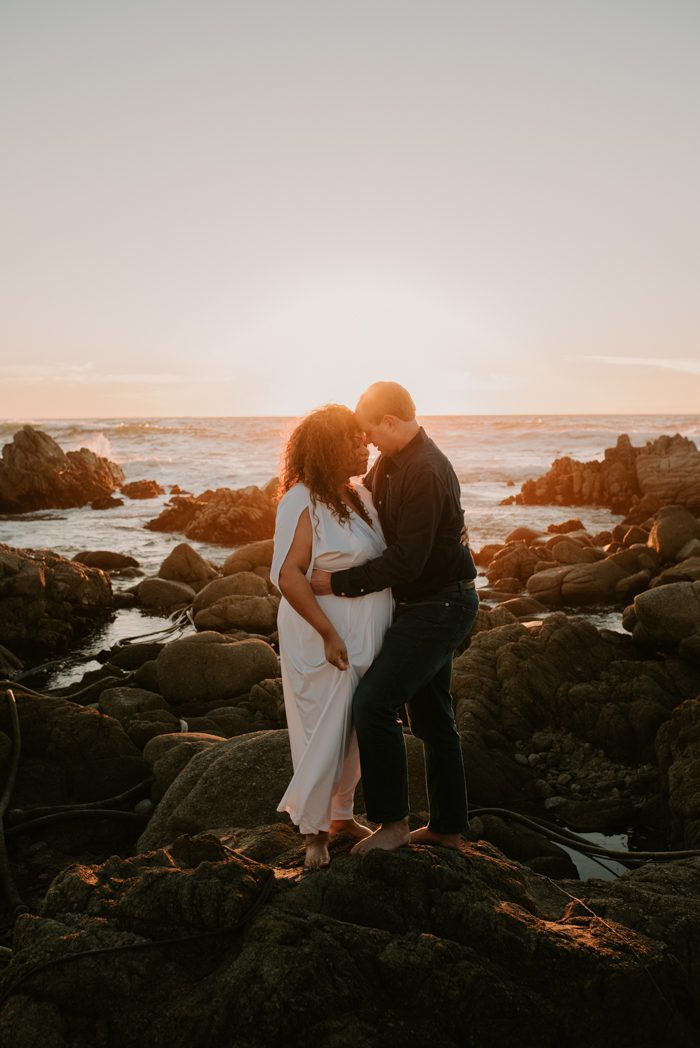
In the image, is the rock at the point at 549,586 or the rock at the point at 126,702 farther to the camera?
the rock at the point at 549,586

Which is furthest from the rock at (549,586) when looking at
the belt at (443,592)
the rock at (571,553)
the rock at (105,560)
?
the belt at (443,592)

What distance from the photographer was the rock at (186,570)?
57.2 feet

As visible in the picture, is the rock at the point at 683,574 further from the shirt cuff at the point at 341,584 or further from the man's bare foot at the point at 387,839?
the shirt cuff at the point at 341,584

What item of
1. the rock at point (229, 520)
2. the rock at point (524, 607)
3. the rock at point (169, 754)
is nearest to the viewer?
the rock at point (169, 754)

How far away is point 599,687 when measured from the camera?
27.0 feet

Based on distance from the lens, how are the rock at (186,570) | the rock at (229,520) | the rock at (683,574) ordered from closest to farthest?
1. the rock at (683,574)
2. the rock at (186,570)
3. the rock at (229,520)

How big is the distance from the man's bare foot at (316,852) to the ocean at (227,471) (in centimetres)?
185

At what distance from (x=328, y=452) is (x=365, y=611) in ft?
2.67

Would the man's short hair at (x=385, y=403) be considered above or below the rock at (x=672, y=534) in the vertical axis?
above

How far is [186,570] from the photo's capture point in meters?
17.5

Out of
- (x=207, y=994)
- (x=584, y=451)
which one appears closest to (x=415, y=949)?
(x=207, y=994)

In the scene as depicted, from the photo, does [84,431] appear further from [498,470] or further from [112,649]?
[112,649]

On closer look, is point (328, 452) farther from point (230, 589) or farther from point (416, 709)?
point (230, 589)

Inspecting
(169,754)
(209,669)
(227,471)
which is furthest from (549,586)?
(227,471)
